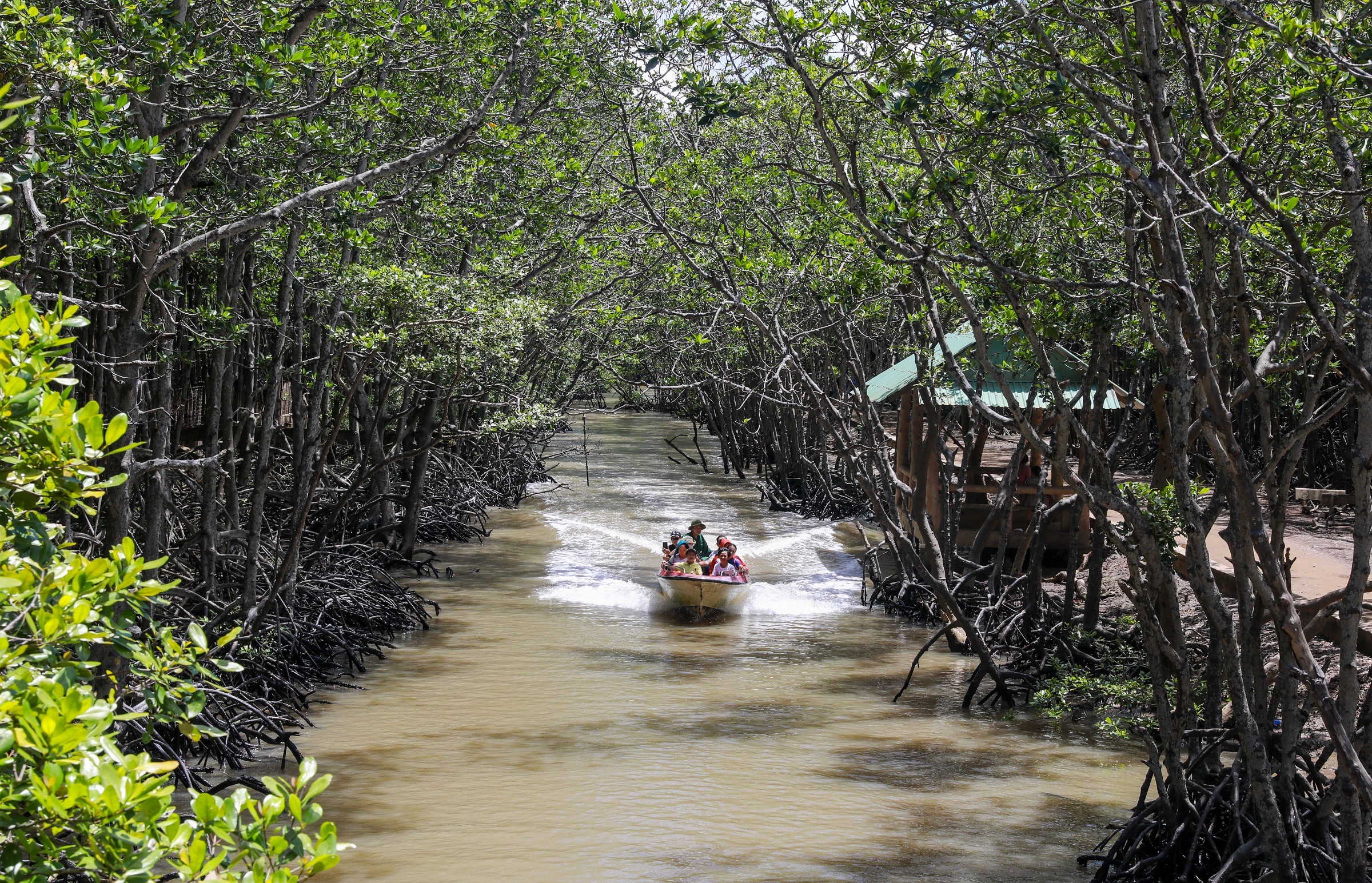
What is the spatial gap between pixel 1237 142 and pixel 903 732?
610 centimetres

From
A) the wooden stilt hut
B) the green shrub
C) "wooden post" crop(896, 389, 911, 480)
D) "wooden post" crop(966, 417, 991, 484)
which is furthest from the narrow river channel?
the green shrub

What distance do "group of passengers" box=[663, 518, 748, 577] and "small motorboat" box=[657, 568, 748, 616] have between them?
11 centimetres

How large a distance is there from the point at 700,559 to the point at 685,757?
22.3 ft

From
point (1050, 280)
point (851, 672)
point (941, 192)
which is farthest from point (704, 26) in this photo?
point (851, 672)

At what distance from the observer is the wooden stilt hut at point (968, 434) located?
13.8 meters

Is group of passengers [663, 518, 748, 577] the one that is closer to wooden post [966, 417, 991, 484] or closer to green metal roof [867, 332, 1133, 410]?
green metal roof [867, 332, 1133, 410]

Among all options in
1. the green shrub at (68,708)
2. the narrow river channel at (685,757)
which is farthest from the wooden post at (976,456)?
the green shrub at (68,708)

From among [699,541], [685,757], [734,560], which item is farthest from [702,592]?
[685,757]

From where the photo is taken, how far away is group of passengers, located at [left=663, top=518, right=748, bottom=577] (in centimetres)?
1616

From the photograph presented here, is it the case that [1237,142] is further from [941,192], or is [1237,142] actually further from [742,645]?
[742,645]

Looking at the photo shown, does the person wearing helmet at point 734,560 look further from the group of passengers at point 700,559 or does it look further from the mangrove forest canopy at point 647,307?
the mangrove forest canopy at point 647,307

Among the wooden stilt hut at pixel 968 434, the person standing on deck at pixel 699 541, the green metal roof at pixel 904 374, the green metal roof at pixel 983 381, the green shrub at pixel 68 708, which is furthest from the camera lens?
the person standing on deck at pixel 699 541

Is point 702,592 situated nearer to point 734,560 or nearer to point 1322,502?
point 734,560

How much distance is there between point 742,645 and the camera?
48.3 feet
